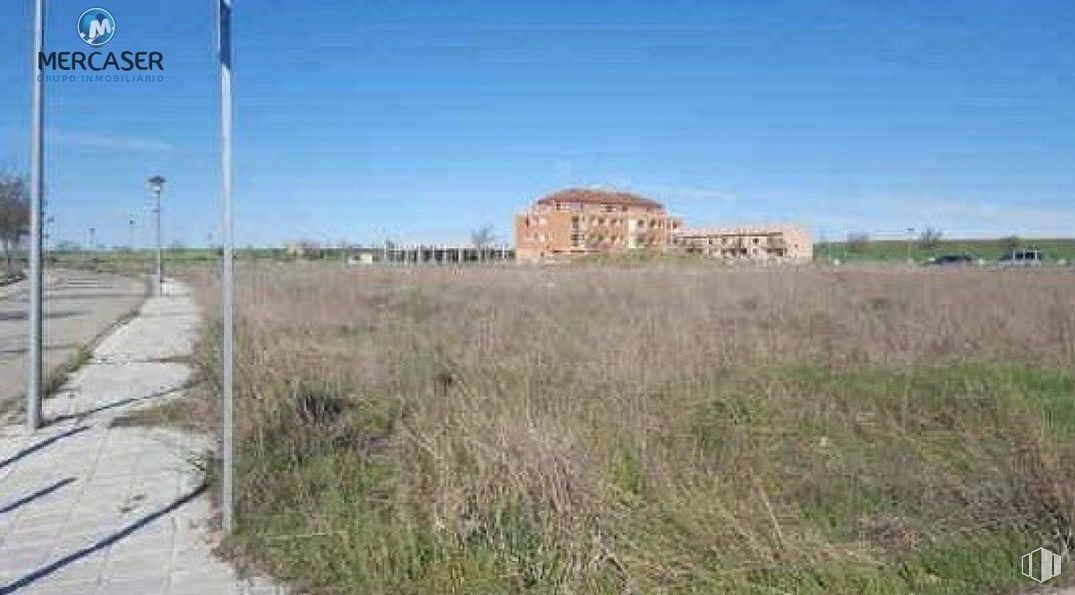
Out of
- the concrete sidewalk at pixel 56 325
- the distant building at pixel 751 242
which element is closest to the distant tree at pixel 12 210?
the concrete sidewalk at pixel 56 325

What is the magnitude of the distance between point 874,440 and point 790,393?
1219 mm

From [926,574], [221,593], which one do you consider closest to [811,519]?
[926,574]

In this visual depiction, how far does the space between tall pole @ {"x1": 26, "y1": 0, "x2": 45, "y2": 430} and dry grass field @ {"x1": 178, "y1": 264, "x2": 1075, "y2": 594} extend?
149cm

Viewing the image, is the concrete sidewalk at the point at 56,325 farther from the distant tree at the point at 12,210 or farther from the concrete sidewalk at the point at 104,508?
the distant tree at the point at 12,210

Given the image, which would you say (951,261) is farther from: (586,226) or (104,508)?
(104,508)

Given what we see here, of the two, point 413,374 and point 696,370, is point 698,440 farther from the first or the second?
point 413,374

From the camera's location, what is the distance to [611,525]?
3863 mm

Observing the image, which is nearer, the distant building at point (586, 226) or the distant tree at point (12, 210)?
the distant tree at point (12, 210)

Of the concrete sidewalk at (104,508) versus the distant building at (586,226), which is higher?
the distant building at (586,226)

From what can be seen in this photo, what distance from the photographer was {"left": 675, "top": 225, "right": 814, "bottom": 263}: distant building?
327 ft

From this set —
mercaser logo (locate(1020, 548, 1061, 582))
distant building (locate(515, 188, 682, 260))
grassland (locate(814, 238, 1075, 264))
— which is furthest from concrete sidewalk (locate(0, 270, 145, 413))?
grassland (locate(814, 238, 1075, 264))

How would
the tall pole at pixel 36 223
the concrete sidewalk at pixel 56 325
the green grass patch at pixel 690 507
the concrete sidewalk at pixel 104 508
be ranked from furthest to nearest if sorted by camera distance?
the concrete sidewalk at pixel 56 325 < the tall pole at pixel 36 223 < the concrete sidewalk at pixel 104 508 < the green grass patch at pixel 690 507

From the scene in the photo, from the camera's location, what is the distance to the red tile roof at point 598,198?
10462 cm

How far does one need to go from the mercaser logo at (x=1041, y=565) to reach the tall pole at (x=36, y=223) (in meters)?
7.57
